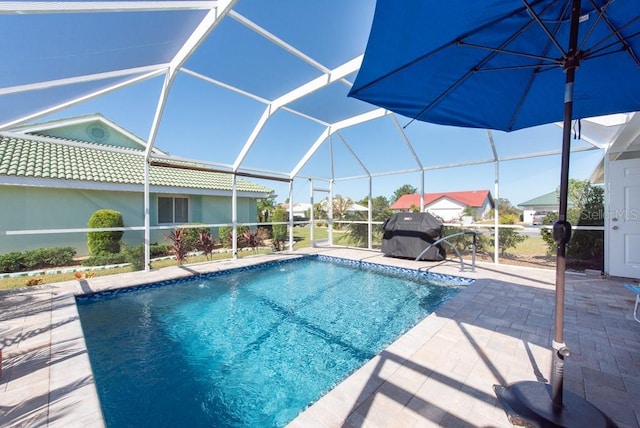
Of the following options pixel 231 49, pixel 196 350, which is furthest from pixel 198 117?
pixel 196 350

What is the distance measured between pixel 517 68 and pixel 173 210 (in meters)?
11.5

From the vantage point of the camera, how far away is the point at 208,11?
12.9ft

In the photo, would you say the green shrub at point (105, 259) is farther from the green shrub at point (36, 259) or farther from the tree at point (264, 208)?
the tree at point (264, 208)

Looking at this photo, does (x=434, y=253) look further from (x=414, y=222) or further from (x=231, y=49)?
(x=231, y=49)

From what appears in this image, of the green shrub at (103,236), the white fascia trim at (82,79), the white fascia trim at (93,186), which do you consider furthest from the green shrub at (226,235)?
the white fascia trim at (82,79)

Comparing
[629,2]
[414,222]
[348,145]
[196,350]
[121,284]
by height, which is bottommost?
[196,350]

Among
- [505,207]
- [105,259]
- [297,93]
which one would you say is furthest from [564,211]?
[105,259]

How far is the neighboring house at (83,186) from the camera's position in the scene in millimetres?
7633

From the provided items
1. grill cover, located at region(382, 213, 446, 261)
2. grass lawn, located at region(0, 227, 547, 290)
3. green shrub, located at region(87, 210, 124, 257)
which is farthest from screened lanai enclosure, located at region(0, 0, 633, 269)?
grill cover, located at region(382, 213, 446, 261)

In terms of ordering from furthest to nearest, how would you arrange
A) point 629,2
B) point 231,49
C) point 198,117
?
point 198,117, point 231,49, point 629,2

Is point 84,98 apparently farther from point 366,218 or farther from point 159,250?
point 366,218

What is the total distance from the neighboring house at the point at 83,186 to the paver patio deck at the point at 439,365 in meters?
4.01

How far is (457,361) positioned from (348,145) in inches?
306

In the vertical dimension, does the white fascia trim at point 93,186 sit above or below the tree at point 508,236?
above
